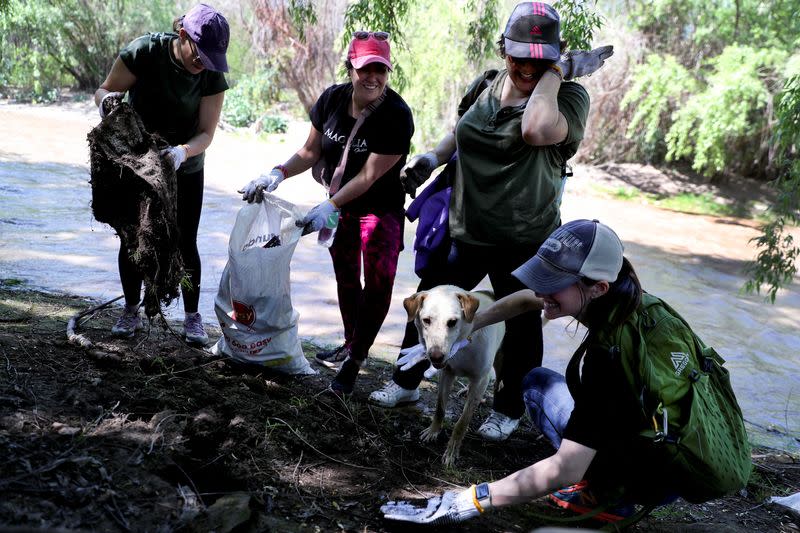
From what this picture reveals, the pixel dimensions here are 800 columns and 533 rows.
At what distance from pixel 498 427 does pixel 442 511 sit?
121cm

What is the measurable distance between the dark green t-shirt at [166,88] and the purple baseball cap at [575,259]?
216 centimetres

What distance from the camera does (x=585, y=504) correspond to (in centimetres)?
295

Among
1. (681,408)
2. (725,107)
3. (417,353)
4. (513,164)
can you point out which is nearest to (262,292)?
(417,353)

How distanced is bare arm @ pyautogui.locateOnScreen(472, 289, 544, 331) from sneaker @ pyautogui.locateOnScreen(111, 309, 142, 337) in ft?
6.55

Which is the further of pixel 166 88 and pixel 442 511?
pixel 166 88

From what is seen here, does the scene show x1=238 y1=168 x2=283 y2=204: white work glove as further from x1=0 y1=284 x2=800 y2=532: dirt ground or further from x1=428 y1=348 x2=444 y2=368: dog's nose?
x1=428 y1=348 x2=444 y2=368: dog's nose

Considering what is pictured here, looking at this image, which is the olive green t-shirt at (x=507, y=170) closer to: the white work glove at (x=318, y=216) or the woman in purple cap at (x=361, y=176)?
the woman in purple cap at (x=361, y=176)

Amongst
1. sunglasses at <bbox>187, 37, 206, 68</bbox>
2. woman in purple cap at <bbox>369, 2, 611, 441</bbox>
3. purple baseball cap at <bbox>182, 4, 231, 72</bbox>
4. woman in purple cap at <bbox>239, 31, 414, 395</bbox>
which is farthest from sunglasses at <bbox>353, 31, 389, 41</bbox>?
sunglasses at <bbox>187, 37, 206, 68</bbox>

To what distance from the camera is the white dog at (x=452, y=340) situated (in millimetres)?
3268

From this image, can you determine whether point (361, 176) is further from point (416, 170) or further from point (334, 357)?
point (334, 357)

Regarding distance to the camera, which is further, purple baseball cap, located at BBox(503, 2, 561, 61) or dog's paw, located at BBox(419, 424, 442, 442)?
dog's paw, located at BBox(419, 424, 442, 442)

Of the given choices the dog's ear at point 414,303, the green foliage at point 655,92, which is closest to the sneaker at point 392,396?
the dog's ear at point 414,303

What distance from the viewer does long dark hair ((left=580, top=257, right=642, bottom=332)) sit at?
8.10 feet

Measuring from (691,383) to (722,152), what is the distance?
45.9ft
